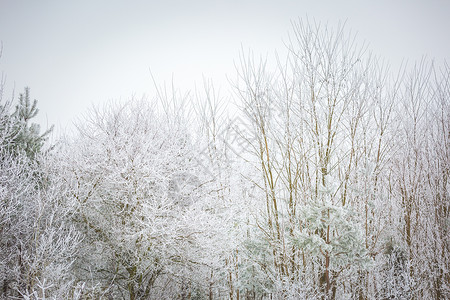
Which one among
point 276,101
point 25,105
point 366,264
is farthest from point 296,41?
point 25,105

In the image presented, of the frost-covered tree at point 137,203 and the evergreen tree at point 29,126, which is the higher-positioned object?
the evergreen tree at point 29,126

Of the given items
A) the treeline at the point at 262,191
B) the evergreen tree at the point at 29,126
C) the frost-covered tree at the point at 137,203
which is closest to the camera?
the treeline at the point at 262,191

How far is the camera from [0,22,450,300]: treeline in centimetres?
414

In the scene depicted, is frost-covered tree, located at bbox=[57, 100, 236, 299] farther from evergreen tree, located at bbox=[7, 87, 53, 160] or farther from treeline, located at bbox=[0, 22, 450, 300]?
evergreen tree, located at bbox=[7, 87, 53, 160]

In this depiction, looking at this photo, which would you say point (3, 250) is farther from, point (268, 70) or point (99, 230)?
point (268, 70)

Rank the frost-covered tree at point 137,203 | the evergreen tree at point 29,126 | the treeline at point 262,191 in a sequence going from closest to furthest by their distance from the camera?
1. the treeline at point 262,191
2. the frost-covered tree at point 137,203
3. the evergreen tree at point 29,126

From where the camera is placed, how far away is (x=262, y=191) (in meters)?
5.99

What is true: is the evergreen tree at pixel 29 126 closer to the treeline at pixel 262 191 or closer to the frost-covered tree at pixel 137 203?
the treeline at pixel 262 191

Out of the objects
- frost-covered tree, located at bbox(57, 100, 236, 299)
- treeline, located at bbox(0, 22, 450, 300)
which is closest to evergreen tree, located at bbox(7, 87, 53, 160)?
treeline, located at bbox(0, 22, 450, 300)

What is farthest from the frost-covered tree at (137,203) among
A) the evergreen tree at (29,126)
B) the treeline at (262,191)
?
the evergreen tree at (29,126)

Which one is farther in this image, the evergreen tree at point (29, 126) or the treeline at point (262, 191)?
the evergreen tree at point (29, 126)

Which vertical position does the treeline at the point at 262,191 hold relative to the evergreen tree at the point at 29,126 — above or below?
below

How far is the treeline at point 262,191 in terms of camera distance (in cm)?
414

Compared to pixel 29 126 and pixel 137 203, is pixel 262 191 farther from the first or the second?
pixel 29 126
